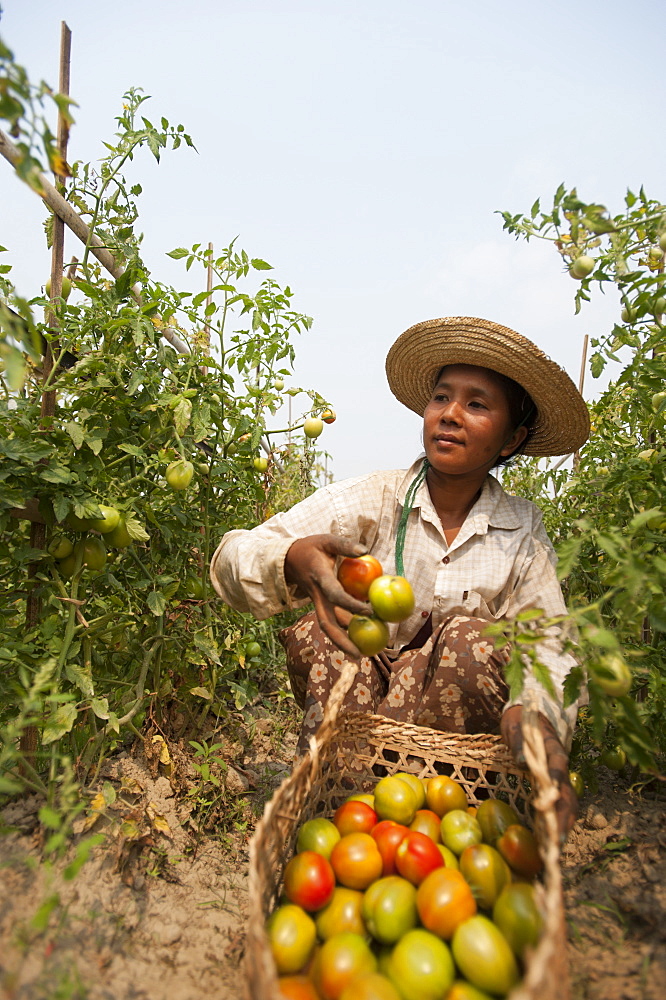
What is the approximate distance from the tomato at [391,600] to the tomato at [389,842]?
0.46 m

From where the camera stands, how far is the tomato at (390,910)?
1.14m

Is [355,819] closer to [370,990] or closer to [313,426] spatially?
[370,990]

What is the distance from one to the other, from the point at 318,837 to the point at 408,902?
0.27m

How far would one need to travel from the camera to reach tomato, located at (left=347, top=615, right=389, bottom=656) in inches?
55.7

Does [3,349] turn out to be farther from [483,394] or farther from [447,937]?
[483,394]

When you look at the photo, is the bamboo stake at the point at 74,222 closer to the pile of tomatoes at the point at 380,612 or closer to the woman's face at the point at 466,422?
the woman's face at the point at 466,422

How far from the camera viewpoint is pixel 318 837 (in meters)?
1.37

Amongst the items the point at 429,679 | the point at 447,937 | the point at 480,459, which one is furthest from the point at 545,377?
the point at 447,937

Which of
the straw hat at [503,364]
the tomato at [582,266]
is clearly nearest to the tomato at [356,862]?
the straw hat at [503,364]

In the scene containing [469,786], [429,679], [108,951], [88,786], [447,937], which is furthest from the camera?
[429,679]

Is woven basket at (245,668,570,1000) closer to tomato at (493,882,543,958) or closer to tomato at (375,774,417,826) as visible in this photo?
tomato at (493,882,543,958)

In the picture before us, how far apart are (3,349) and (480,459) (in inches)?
59.7

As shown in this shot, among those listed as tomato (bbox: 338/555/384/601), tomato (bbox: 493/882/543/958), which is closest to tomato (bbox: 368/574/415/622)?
tomato (bbox: 338/555/384/601)

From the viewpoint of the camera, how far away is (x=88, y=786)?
1.84m
